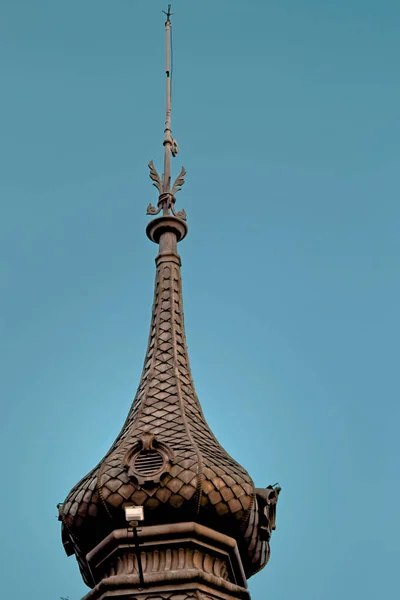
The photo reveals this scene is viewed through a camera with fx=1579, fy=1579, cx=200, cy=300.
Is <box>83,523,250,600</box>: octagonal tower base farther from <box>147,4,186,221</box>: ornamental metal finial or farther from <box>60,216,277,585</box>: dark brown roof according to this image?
<box>147,4,186,221</box>: ornamental metal finial

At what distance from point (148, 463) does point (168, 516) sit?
1120 millimetres

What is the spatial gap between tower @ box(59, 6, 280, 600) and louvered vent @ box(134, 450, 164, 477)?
0.02 meters

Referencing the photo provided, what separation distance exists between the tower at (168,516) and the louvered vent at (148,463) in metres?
0.02

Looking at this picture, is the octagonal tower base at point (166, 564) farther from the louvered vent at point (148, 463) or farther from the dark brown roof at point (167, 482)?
the louvered vent at point (148, 463)

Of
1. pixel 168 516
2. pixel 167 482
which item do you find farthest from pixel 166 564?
pixel 167 482

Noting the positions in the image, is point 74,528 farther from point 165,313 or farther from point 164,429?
point 165,313

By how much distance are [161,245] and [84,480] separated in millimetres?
7448

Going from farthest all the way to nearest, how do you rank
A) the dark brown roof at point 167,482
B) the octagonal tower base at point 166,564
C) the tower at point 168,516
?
the dark brown roof at point 167,482
the tower at point 168,516
the octagonal tower base at point 166,564

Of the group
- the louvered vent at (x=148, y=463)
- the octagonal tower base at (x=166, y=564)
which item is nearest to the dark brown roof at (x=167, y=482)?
the louvered vent at (x=148, y=463)

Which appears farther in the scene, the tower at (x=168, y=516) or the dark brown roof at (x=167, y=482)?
the dark brown roof at (x=167, y=482)

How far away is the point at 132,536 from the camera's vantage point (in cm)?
3041

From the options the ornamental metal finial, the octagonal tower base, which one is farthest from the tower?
the ornamental metal finial

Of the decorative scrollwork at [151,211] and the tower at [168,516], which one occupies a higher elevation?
the decorative scrollwork at [151,211]

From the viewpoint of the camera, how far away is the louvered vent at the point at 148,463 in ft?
101
